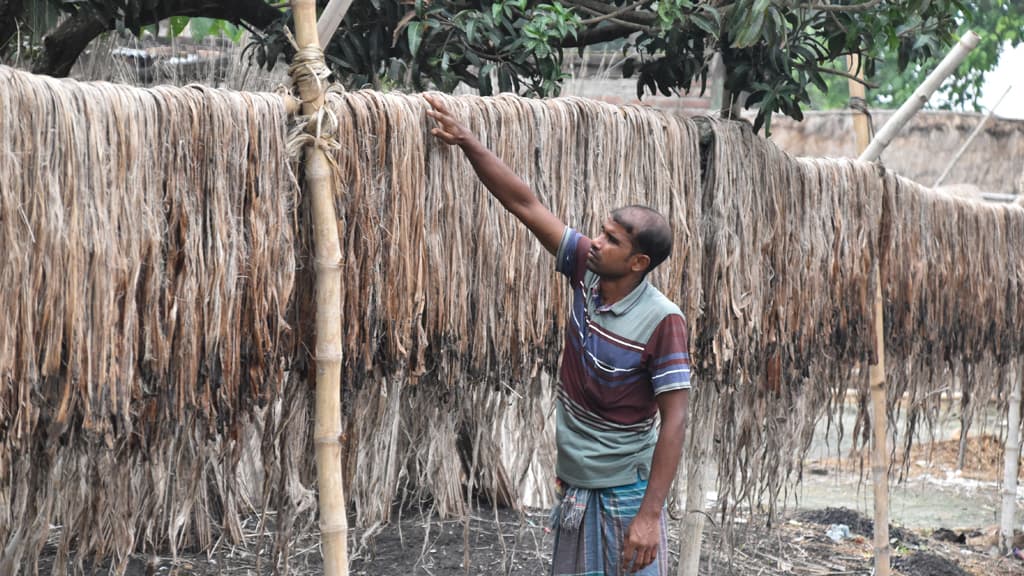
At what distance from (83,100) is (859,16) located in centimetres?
289

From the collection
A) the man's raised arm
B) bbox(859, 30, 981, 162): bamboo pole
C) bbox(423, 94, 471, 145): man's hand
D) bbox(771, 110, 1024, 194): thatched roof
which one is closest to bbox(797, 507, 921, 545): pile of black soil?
bbox(859, 30, 981, 162): bamboo pole

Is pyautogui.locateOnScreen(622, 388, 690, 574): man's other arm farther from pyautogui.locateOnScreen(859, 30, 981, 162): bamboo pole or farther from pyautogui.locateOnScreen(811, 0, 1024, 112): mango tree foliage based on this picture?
pyautogui.locateOnScreen(811, 0, 1024, 112): mango tree foliage

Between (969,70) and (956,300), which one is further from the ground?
(969,70)

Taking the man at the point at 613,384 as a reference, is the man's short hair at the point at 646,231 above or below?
above

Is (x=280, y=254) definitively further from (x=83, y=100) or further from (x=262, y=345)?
(x=83, y=100)

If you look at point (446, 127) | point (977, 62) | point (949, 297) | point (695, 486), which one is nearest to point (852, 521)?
point (949, 297)

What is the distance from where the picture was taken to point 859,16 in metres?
4.14

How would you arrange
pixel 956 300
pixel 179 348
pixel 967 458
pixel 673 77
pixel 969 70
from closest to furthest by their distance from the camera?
pixel 179 348, pixel 673 77, pixel 956 300, pixel 967 458, pixel 969 70

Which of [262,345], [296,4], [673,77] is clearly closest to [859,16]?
[673,77]

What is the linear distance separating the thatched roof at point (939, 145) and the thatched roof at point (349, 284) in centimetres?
1021

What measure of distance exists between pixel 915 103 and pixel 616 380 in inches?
101

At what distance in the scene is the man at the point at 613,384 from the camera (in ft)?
9.70

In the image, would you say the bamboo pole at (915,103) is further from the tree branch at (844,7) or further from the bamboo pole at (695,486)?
the bamboo pole at (695,486)

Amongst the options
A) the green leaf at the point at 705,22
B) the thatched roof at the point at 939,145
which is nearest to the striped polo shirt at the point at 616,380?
the green leaf at the point at 705,22
